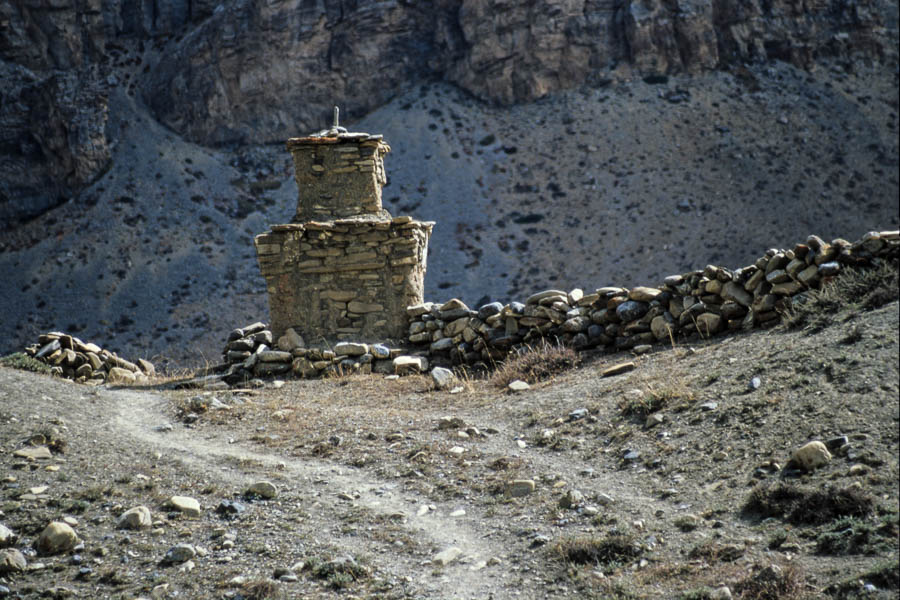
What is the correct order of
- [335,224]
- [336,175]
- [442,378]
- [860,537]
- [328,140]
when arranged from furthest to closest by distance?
1. [336,175]
2. [328,140]
3. [335,224]
4. [442,378]
5. [860,537]

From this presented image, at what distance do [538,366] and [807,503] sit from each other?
218 inches

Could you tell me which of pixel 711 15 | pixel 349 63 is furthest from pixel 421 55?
pixel 711 15

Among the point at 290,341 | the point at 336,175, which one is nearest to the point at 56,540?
the point at 290,341

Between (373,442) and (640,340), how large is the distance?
175 inches

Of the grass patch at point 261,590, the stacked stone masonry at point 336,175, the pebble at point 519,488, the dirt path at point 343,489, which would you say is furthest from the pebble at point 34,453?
the stacked stone masonry at point 336,175

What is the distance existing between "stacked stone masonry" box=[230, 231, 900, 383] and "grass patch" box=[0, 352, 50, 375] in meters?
2.56

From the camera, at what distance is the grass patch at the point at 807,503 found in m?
5.35

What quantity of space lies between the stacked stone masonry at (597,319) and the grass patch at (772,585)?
5533 mm

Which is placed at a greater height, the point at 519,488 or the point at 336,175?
the point at 336,175

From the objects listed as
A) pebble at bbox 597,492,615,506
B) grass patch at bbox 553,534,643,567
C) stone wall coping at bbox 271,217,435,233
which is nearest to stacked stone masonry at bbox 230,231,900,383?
stone wall coping at bbox 271,217,435,233

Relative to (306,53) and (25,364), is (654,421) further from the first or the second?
(306,53)

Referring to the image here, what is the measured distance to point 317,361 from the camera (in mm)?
12383

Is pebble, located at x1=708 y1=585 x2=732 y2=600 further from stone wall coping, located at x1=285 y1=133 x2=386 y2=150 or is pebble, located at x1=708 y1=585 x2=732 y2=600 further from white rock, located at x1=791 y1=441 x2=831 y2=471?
stone wall coping, located at x1=285 y1=133 x2=386 y2=150

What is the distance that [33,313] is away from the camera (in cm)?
4575
